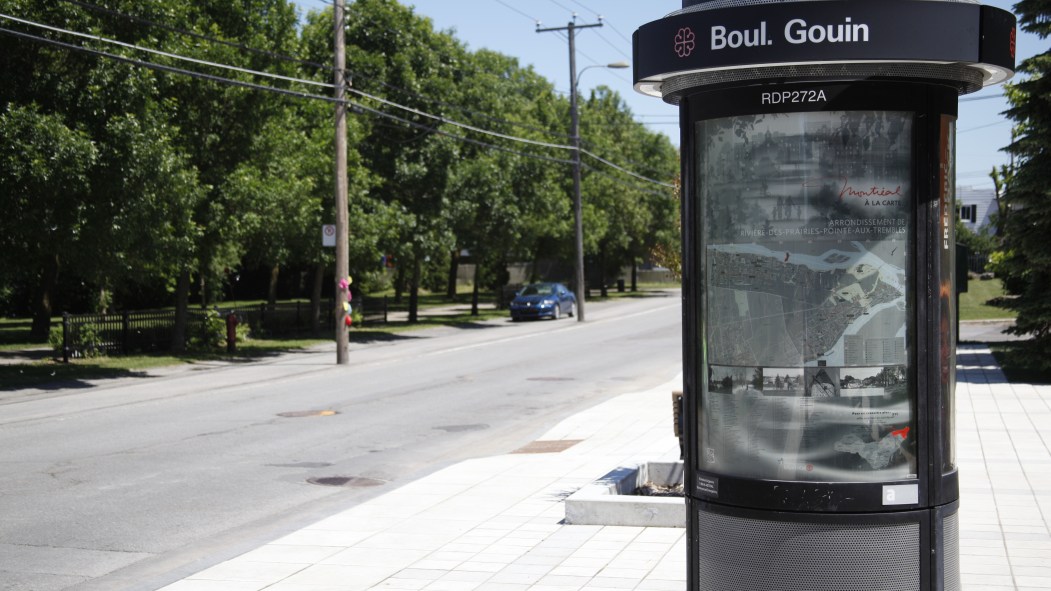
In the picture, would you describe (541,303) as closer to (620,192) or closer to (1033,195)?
(620,192)

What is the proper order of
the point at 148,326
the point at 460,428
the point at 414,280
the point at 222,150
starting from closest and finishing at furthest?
the point at 460,428
the point at 222,150
the point at 148,326
the point at 414,280

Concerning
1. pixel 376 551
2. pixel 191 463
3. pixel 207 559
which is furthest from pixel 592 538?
pixel 191 463

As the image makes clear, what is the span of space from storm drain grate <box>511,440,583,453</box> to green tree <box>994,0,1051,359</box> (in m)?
10.4

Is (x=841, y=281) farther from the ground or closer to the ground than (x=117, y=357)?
farther from the ground

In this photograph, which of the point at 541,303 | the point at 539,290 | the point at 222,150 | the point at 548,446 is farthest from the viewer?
the point at 539,290

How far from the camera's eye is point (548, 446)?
12.9 meters

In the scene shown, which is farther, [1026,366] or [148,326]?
[148,326]

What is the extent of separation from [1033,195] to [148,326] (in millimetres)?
20790

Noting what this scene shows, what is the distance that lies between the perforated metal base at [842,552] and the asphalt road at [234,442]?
4.24 metres

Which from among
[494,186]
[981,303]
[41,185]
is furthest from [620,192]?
[41,185]

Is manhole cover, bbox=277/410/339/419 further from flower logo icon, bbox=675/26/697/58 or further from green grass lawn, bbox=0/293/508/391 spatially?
flower logo icon, bbox=675/26/697/58

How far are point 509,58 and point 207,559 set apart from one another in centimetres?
6575

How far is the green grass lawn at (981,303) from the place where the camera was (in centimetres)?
3856

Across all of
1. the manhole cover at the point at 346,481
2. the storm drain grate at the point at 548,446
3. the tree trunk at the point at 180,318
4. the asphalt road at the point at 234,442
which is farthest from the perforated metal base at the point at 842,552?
the tree trunk at the point at 180,318
